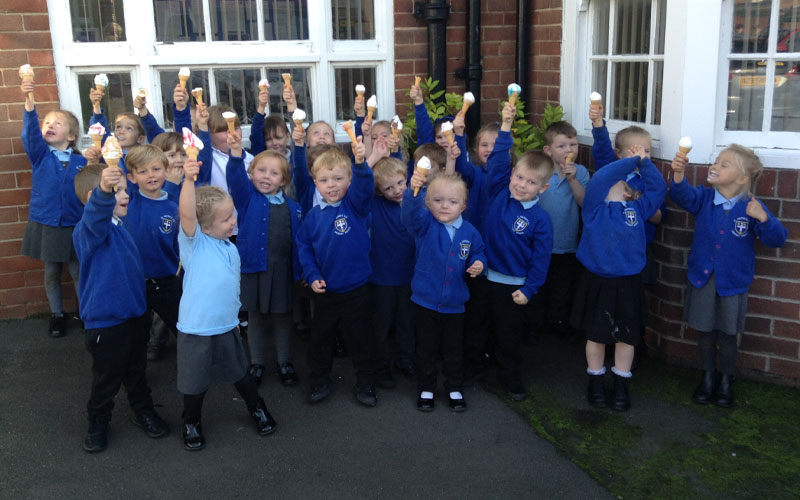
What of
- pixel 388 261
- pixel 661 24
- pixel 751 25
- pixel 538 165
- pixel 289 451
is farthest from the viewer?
pixel 661 24

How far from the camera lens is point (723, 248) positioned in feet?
13.8

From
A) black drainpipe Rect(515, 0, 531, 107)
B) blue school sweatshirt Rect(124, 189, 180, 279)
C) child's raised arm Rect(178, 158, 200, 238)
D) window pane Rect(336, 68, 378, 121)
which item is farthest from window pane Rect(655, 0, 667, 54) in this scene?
blue school sweatshirt Rect(124, 189, 180, 279)

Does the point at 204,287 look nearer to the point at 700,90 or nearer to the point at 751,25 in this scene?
the point at 700,90

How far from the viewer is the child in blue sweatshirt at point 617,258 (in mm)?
4203

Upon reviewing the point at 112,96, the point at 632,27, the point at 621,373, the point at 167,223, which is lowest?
the point at 621,373

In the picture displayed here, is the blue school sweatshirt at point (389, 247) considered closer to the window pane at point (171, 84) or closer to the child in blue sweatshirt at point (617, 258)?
the child in blue sweatshirt at point (617, 258)

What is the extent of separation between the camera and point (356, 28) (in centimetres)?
608

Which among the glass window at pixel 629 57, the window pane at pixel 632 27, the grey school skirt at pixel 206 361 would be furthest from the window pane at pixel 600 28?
the grey school skirt at pixel 206 361

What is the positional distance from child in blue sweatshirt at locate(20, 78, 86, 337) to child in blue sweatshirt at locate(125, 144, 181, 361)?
1.10 m

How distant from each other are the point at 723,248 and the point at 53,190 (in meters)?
4.40

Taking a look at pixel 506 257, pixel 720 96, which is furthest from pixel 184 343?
pixel 720 96

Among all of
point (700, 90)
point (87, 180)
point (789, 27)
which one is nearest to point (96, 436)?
point (87, 180)

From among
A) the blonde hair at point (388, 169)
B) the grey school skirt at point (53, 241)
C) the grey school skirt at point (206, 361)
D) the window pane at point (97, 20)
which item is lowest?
the grey school skirt at point (206, 361)

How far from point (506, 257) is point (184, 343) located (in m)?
1.85
